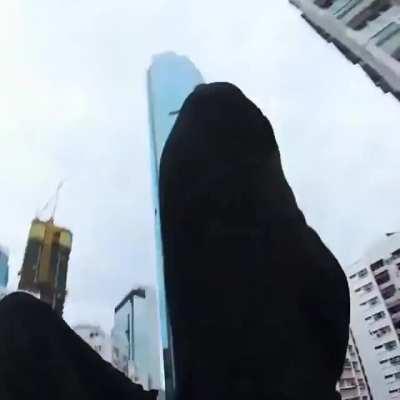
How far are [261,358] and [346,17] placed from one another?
797 cm

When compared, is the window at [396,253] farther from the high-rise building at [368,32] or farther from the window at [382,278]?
the high-rise building at [368,32]

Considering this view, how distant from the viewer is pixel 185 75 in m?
7.01

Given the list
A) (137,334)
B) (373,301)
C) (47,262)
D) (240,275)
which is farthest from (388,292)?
(240,275)

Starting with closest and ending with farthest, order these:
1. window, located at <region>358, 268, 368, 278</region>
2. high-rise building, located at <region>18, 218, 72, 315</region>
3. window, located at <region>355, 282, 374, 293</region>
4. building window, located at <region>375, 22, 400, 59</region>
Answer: building window, located at <region>375, 22, 400, 59</region>
high-rise building, located at <region>18, 218, 72, 315</region>
window, located at <region>355, 282, 374, 293</region>
window, located at <region>358, 268, 368, 278</region>

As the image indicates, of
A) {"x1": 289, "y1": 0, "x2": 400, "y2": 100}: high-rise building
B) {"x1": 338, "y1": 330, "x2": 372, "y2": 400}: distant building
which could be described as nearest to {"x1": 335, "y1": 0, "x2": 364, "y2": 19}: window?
{"x1": 289, "y1": 0, "x2": 400, "y2": 100}: high-rise building

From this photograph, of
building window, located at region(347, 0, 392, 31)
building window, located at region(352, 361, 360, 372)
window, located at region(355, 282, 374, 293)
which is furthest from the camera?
building window, located at region(352, 361, 360, 372)

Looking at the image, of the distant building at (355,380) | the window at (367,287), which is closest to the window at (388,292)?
the window at (367,287)

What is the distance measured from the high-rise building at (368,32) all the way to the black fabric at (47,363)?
Answer: 275 inches

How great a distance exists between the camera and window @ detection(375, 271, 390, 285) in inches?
589

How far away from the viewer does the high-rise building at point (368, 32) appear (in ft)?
21.0

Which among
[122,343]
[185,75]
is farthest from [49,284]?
[185,75]

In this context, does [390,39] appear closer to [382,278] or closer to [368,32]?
[368,32]

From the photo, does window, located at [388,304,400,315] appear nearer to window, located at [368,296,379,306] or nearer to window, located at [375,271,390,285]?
window, located at [368,296,379,306]

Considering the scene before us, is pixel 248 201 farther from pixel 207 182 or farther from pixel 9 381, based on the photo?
pixel 9 381
